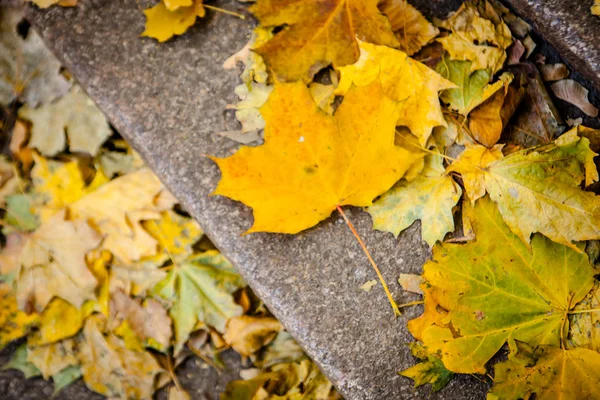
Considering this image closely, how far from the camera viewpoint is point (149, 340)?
4.88ft

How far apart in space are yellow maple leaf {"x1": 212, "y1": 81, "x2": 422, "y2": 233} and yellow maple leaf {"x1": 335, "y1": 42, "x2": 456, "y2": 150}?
0.27 feet

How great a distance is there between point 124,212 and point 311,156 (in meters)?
0.70

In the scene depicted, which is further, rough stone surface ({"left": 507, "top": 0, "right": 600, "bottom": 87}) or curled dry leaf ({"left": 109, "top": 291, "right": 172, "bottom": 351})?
curled dry leaf ({"left": 109, "top": 291, "right": 172, "bottom": 351})

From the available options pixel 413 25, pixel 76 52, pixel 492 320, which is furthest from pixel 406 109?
pixel 76 52

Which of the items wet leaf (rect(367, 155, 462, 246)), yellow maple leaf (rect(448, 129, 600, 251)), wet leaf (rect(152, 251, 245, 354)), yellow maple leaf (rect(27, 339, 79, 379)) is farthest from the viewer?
yellow maple leaf (rect(27, 339, 79, 379))

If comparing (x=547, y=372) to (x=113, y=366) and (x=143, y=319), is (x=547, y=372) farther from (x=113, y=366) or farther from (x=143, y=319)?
(x=113, y=366)

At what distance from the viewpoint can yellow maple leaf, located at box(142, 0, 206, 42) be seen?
4.04 feet

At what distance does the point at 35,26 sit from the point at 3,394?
3.84 ft

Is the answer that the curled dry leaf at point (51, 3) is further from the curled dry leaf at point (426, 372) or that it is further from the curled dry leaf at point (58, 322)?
the curled dry leaf at point (426, 372)

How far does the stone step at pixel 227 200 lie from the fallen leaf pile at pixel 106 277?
255 mm

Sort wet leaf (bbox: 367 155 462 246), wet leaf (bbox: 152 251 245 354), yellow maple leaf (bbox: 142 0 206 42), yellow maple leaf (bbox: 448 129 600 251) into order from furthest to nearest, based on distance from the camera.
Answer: wet leaf (bbox: 152 251 245 354) → yellow maple leaf (bbox: 142 0 206 42) → wet leaf (bbox: 367 155 462 246) → yellow maple leaf (bbox: 448 129 600 251)

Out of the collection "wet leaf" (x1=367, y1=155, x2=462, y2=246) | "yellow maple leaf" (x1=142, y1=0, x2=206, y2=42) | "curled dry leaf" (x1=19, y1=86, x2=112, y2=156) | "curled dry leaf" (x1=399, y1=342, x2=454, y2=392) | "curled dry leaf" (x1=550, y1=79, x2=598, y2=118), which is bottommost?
"curled dry leaf" (x1=399, y1=342, x2=454, y2=392)

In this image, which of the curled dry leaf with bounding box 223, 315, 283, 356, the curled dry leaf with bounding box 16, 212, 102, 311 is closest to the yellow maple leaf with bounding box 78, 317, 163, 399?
the curled dry leaf with bounding box 16, 212, 102, 311

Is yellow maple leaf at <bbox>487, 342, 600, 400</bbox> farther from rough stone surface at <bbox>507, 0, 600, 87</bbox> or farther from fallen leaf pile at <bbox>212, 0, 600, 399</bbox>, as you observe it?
rough stone surface at <bbox>507, 0, 600, 87</bbox>
